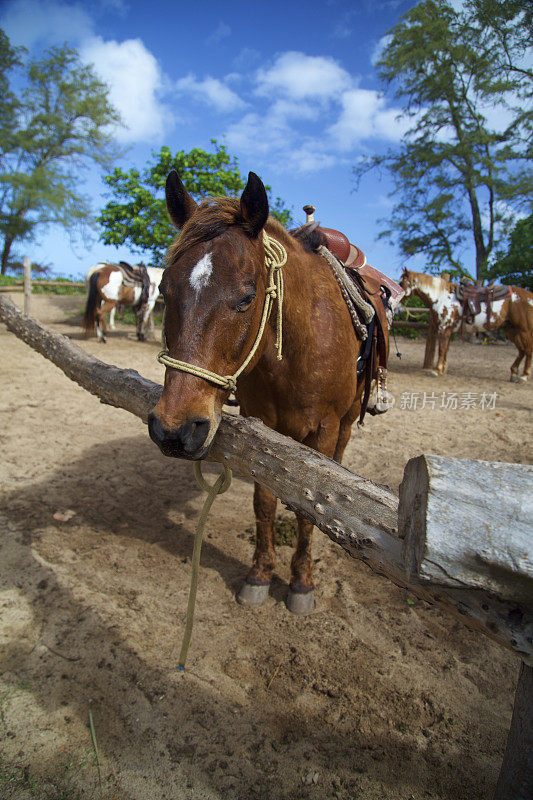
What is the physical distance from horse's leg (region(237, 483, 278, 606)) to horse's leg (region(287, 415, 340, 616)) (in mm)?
166

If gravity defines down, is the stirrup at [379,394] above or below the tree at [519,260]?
below

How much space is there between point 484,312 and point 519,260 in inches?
268

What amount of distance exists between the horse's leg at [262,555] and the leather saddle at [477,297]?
8843 millimetres

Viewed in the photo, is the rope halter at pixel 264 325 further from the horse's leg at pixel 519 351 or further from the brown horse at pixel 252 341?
the horse's leg at pixel 519 351

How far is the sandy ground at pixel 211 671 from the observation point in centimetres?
172

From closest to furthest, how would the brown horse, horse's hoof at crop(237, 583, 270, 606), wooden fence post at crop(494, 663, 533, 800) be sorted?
wooden fence post at crop(494, 663, 533, 800)
the brown horse
horse's hoof at crop(237, 583, 270, 606)

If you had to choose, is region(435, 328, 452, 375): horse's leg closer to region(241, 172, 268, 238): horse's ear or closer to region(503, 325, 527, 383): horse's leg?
region(503, 325, 527, 383): horse's leg

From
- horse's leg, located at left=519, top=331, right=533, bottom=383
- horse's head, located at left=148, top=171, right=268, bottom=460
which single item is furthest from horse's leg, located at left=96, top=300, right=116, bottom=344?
horse's head, located at left=148, top=171, right=268, bottom=460

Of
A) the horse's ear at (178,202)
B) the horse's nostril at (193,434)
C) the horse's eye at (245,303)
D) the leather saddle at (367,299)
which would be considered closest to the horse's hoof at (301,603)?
the leather saddle at (367,299)

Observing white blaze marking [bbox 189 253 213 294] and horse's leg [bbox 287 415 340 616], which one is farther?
horse's leg [bbox 287 415 340 616]

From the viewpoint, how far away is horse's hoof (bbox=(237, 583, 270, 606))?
8.83 ft

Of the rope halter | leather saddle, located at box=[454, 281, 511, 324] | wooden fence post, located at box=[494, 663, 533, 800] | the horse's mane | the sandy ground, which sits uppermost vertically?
leather saddle, located at box=[454, 281, 511, 324]

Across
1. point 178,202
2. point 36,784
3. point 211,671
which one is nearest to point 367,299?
point 178,202

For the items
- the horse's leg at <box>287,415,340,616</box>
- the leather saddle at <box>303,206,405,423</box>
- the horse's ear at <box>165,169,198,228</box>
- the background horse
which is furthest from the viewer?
the background horse
